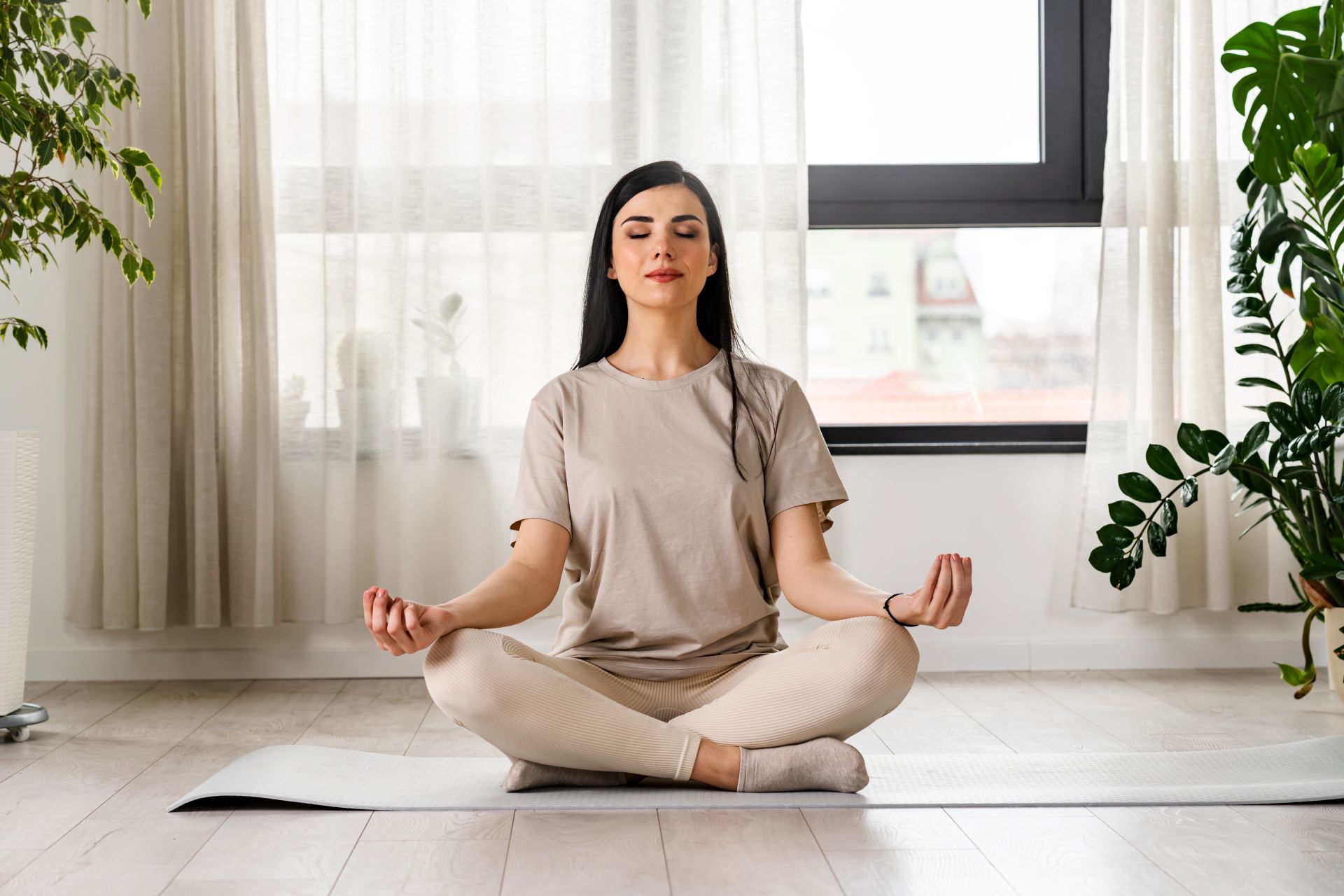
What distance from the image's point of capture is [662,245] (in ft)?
5.70

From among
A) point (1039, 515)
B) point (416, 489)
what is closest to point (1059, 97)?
point (1039, 515)

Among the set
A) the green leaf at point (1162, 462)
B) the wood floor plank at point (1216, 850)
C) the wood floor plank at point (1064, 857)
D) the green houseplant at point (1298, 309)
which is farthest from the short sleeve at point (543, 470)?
the green leaf at point (1162, 462)

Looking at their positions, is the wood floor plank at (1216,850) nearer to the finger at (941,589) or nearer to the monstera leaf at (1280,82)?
the finger at (941,589)

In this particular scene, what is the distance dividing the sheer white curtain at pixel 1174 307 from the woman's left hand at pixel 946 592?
1343 mm

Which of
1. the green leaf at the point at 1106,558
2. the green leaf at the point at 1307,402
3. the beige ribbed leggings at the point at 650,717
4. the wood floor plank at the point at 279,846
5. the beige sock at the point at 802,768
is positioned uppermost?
the green leaf at the point at 1307,402

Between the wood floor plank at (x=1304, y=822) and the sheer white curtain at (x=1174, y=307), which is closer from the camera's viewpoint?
the wood floor plank at (x=1304, y=822)

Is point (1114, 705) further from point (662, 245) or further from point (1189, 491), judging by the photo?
point (662, 245)

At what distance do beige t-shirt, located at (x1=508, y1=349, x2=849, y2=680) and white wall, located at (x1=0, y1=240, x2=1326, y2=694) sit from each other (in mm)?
918

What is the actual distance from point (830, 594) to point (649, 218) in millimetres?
612

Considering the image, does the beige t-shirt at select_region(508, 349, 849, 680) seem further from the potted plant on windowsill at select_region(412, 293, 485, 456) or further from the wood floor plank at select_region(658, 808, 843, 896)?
the potted plant on windowsill at select_region(412, 293, 485, 456)

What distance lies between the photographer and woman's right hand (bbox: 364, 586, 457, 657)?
1.39m

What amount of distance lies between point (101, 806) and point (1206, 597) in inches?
87.5

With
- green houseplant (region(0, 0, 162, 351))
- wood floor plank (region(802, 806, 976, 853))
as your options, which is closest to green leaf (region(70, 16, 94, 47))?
green houseplant (region(0, 0, 162, 351))

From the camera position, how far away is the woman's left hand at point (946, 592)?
1.40m
